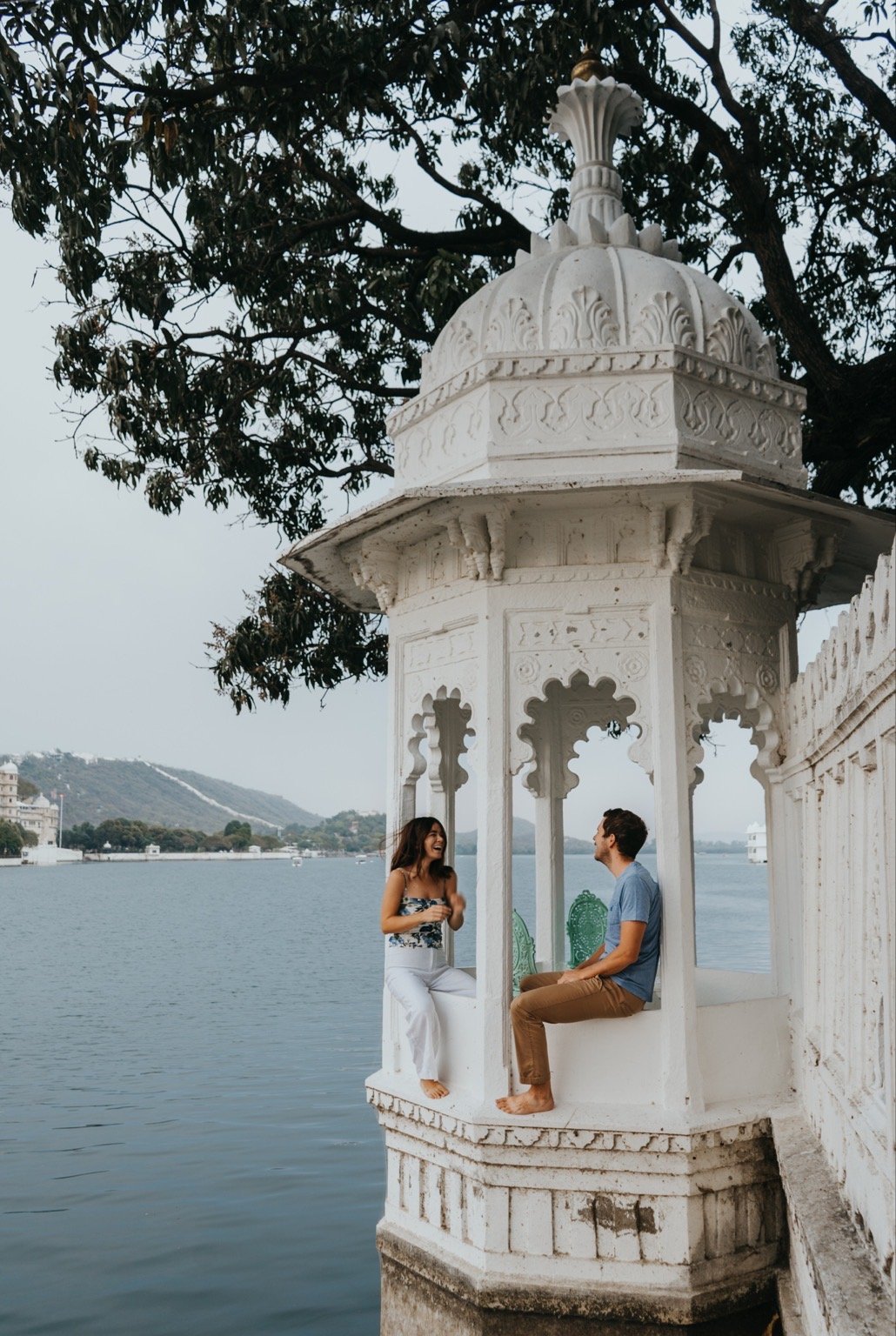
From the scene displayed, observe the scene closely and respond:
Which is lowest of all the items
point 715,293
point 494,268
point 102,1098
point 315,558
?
point 102,1098

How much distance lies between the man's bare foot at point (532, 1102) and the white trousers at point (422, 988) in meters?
0.47

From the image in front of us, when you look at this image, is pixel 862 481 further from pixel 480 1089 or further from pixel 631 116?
pixel 480 1089

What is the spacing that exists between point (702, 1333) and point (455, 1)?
23.8ft

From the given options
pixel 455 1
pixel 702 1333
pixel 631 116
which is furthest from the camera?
pixel 455 1

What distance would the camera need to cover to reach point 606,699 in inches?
302

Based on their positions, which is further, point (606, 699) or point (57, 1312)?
point (57, 1312)

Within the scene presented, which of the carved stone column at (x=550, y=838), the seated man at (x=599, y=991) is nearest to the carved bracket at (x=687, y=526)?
the seated man at (x=599, y=991)

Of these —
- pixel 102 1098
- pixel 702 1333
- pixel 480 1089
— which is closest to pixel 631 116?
pixel 480 1089

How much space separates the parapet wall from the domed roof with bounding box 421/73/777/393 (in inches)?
68.0

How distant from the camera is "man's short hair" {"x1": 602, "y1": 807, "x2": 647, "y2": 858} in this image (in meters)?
5.31

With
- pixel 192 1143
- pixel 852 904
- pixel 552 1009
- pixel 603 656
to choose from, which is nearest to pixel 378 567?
pixel 603 656

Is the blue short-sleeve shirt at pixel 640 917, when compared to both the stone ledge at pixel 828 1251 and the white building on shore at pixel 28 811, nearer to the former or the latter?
the stone ledge at pixel 828 1251

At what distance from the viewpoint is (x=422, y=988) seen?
562 cm

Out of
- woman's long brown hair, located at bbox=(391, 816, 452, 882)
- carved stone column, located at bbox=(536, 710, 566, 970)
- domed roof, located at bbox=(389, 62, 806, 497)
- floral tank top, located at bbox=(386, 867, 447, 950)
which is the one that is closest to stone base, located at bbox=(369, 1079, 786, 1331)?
floral tank top, located at bbox=(386, 867, 447, 950)
